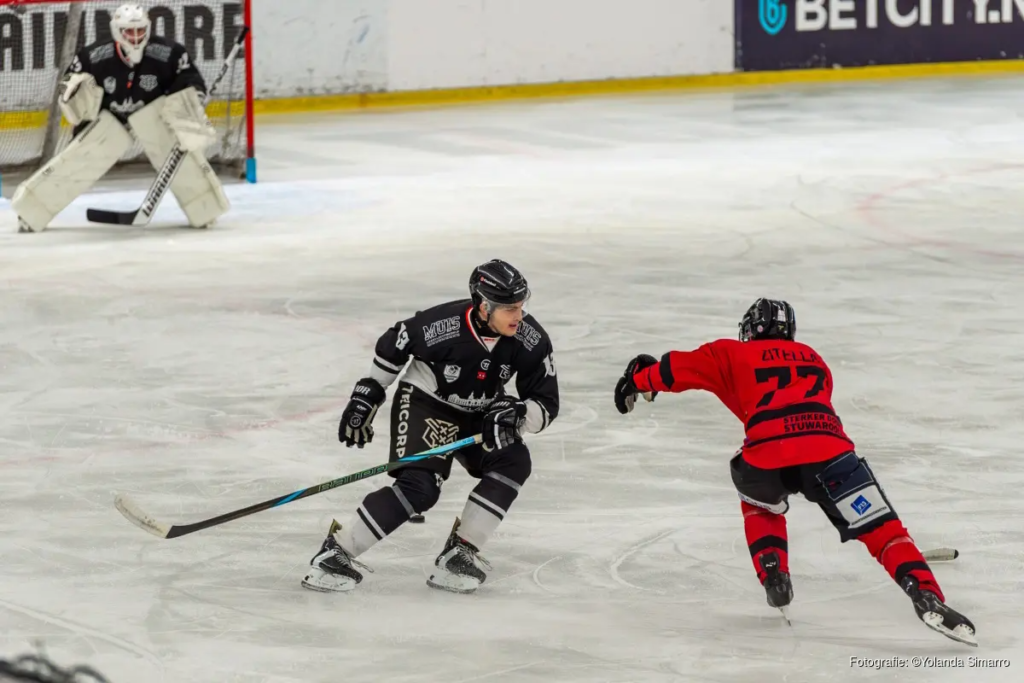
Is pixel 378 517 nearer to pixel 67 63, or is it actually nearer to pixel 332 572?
pixel 332 572

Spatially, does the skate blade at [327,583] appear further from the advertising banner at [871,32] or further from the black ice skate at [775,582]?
the advertising banner at [871,32]

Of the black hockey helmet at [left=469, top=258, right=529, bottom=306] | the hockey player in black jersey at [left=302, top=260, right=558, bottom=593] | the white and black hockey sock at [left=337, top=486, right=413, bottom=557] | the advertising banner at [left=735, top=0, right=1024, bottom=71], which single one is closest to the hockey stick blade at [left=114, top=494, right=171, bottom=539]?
the hockey player in black jersey at [left=302, top=260, right=558, bottom=593]

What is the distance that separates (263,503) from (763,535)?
4.05 feet

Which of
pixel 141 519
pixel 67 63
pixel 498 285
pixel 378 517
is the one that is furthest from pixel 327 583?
pixel 67 63

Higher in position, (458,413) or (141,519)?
(458,413)

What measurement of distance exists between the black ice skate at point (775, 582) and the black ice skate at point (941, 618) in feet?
1.00

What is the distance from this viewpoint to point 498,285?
413 centimetres

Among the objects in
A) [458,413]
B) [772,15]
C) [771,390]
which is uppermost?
[772,15]

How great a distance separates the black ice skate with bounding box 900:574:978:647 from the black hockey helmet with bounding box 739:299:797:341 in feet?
2.19

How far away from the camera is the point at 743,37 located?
1616cm

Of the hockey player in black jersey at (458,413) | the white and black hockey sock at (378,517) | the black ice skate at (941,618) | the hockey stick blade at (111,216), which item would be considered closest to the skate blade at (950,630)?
the black ice skate at (941,618)

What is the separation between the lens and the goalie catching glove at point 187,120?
31.2 feet

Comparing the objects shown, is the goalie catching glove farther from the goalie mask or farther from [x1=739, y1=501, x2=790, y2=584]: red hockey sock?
[x1=739, y1=501, x2=790, y2=584]: red hockey sock

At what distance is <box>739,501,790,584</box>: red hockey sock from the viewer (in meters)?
4.01
